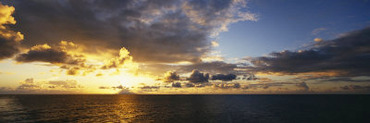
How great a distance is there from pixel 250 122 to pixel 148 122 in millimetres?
29846

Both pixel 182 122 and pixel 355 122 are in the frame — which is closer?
pixel 182 122

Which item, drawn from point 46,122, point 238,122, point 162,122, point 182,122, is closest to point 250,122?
point 238,122

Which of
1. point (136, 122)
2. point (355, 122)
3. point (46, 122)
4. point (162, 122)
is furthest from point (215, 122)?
point (46, 122)

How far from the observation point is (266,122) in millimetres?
57094

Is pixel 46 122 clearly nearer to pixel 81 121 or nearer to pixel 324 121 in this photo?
pixel 81 121

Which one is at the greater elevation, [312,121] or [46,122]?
[46,122]

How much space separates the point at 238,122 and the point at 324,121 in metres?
29.9

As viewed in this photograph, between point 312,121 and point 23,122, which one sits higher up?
point 23,122

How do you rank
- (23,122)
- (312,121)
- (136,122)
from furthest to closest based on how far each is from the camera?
(312,121) → (136,122) → (23,122)

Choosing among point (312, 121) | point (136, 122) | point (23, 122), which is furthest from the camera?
point (312, 121)

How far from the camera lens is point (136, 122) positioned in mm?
57062

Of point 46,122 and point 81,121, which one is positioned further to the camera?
point 81,121

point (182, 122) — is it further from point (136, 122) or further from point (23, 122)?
point (23, 122)

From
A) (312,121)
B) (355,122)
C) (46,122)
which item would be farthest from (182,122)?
(355,122)
